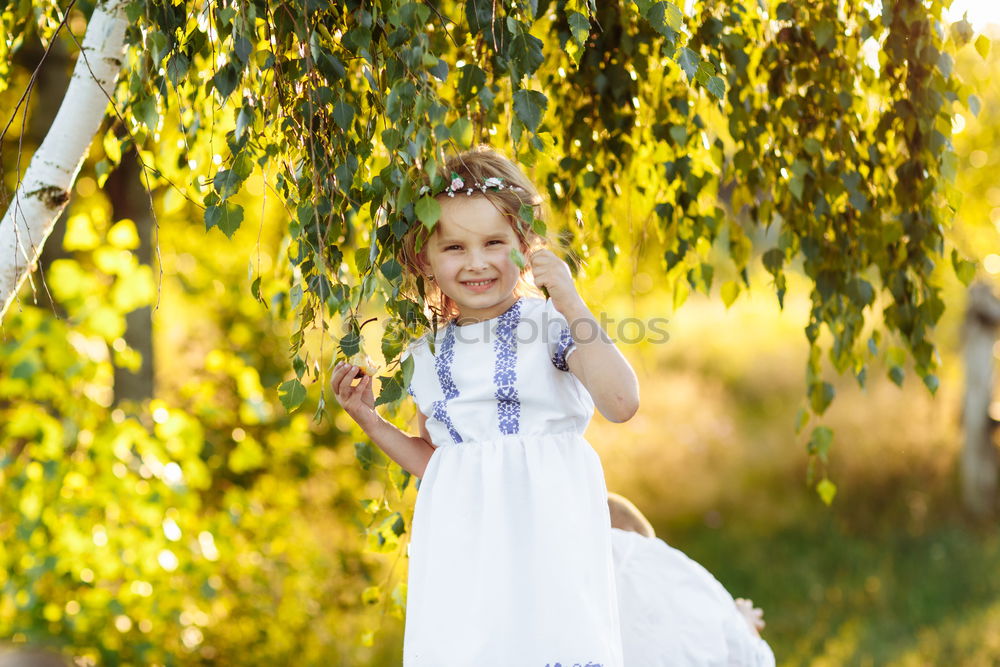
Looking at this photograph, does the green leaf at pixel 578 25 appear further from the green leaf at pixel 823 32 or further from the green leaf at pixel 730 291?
the green leaf at pixel 730 291

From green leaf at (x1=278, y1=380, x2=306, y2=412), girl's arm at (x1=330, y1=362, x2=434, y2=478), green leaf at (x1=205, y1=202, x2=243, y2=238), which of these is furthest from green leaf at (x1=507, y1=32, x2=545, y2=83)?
girl's arm at (x1=330, y1=362, x2=434, y2=478)

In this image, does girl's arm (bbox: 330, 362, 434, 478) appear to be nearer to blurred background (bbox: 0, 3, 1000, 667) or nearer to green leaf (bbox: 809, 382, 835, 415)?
blurred background (bbox: 0, 3, 1000, 667)

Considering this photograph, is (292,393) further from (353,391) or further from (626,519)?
(626,519)

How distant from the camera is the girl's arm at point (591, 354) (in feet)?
5.64

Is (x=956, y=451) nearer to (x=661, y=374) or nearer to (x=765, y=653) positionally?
(x=661, y=374)

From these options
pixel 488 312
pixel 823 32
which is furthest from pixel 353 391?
pixel 823 32

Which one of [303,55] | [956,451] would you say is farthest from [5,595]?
[956,451]

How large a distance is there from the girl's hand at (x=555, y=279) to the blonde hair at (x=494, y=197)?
48 millimetres

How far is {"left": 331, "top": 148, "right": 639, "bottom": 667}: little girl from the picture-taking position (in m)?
1.71

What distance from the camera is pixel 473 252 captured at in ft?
6.07

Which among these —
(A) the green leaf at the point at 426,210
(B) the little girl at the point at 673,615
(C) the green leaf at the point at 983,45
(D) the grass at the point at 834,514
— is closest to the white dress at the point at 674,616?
(B) the little girl at the point at 673,615

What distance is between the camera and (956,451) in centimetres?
659

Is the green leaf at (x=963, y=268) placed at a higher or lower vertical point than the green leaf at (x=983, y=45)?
lower

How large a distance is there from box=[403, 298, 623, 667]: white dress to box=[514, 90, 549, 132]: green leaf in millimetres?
474
